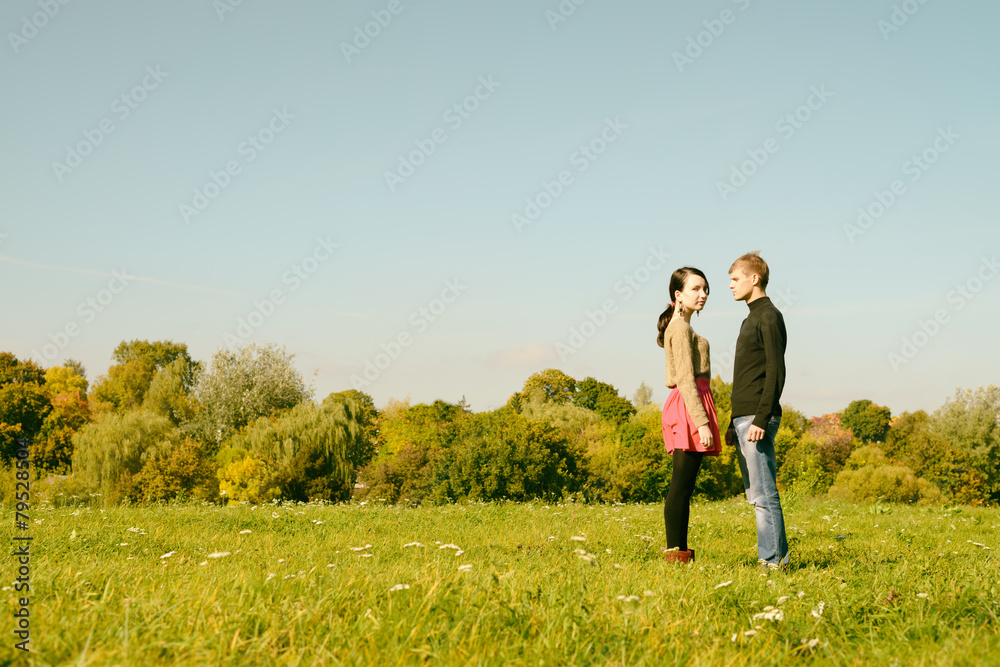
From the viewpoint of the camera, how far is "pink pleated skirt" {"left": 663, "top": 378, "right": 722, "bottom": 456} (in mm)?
5586

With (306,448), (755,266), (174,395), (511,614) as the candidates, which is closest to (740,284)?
(755,266)

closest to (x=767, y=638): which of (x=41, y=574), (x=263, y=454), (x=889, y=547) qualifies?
(x=41, y=574)

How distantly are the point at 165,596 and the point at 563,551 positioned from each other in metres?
3.61

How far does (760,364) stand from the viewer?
5.51 m

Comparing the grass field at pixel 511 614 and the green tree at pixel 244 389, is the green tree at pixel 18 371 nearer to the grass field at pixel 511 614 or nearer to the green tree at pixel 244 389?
the green tree at pixel 244 389

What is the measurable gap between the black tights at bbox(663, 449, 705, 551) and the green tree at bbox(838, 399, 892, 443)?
8864 cm

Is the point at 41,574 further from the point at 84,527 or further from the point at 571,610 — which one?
the point at 84,527

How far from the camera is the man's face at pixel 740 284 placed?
18.9 feet

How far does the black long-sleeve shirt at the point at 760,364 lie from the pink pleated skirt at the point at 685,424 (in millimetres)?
229

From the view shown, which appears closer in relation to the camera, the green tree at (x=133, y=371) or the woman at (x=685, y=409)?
the woman at (x=685, y=409)

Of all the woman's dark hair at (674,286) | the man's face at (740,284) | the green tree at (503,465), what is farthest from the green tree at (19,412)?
the man's face at (740,284)

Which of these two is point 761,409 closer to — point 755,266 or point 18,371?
point 755,266

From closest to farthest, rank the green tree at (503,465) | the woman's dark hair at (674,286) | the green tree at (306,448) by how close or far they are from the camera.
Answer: the woman's dark hair at (674,286) < the green tree at (503,465) < the green tree at (306,448)

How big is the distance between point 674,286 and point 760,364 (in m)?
1.05
